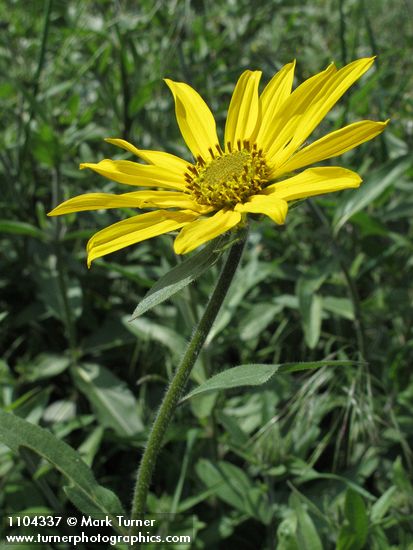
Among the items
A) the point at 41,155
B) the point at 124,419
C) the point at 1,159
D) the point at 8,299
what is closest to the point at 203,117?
the point at 41,155

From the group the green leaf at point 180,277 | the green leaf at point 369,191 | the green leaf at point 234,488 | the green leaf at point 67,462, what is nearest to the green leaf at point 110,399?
the green leaf at point 234,488

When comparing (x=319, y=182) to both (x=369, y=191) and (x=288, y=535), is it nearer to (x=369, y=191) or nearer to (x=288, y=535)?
(x=288, y=535)

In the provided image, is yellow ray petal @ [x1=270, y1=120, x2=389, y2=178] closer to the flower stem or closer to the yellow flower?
the yellow flower

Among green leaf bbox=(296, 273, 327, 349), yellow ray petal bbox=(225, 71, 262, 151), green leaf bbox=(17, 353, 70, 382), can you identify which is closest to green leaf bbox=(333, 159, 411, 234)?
green leaf bbox=(296, 273, 327, 349)

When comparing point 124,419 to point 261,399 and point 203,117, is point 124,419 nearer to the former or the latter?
point 261,399

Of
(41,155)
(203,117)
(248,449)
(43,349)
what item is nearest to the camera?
(203,117)
